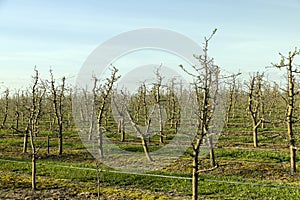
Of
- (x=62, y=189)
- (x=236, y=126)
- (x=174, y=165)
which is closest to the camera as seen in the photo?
(x=62, y=189)

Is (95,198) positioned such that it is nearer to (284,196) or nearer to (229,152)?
(284,196)

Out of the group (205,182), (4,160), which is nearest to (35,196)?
(205,182)

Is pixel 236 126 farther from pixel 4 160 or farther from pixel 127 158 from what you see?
pixel 4 160

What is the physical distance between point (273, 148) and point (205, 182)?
9.37 m

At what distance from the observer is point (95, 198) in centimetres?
970

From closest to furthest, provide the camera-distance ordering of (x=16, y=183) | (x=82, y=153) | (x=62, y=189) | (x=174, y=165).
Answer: (x=62, y=189)
(x=16, y=183)
(x=174, y=165)
(x=82, y=153)

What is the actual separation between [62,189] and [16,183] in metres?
2.08

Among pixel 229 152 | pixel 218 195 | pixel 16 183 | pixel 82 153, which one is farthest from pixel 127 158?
pixel 218 195

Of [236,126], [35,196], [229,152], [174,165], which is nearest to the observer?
[35,196]

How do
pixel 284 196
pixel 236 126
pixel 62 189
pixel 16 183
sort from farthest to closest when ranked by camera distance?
→ pixel 236 126 < pixel 16 183 < pixel 62 189 < pixel 284 196

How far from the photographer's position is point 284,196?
30.6 feet

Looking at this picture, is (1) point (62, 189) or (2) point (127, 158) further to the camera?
(2) point (127, 158)

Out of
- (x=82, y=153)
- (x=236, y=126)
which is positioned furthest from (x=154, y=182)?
(x=236, y=126)

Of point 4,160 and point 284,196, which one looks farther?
point 4,160
